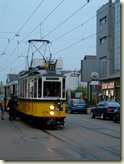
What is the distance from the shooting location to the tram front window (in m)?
19.9

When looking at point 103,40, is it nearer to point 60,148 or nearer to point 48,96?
point 48,96

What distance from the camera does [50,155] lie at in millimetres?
11047

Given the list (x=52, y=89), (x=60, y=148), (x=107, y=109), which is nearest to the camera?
(x=60, y=148)

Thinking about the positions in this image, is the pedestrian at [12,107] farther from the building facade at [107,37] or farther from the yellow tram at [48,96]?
the building facade at [107,37]

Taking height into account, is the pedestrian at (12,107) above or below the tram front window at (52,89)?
below

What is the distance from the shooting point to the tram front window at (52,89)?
782 inches

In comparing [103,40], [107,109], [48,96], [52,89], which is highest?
[103,40]

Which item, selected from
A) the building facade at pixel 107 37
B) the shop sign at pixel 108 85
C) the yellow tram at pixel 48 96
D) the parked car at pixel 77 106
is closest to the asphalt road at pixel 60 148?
the yellow tram at pixel 48 96

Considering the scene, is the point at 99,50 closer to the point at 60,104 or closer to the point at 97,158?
the point at 60,104

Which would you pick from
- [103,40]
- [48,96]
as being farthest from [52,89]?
[103,40]

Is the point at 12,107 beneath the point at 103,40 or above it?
beneath

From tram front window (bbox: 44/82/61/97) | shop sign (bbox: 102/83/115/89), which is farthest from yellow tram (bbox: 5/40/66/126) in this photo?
shop sign (bbox: 102/83/115/89)

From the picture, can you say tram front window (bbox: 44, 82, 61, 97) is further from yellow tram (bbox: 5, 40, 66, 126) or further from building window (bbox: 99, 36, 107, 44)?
building window (bbox: 99, 36, 107, 44)

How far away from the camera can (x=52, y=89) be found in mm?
20078
